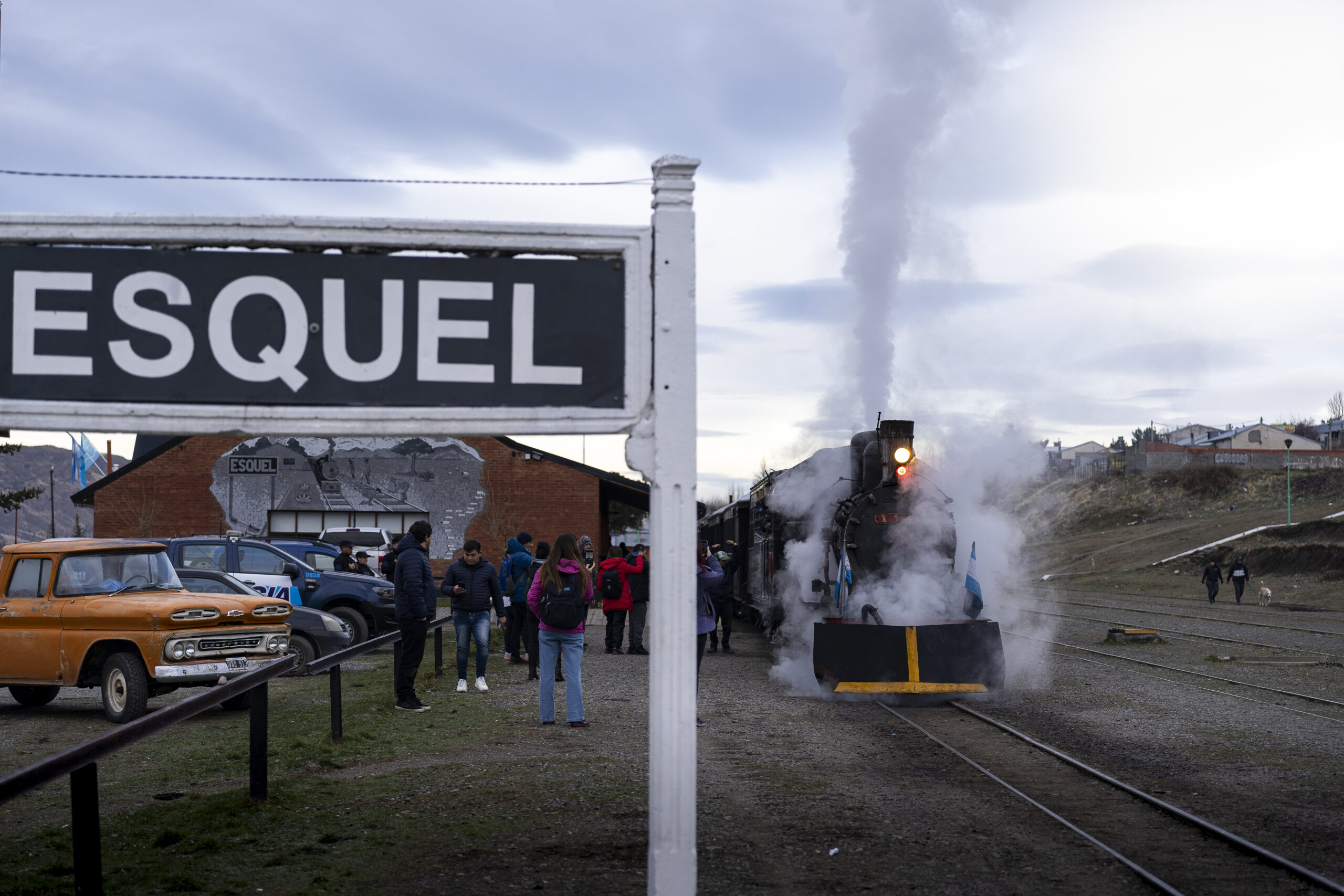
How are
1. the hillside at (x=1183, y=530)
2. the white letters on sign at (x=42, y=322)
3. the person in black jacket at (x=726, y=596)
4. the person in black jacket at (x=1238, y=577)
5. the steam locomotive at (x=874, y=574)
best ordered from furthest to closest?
the hillside at (x=1183, y=530), the person in black jacket at (x=1238, y=577), the person in black jacket at (x=726, y=596), the steam locomotive at (x=874, y=574), the white letters on sign at (x=42, y=322)

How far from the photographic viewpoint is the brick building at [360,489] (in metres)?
41.3

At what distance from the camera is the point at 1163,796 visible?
299 inches

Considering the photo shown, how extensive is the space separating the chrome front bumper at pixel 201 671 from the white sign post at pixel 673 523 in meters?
7.23

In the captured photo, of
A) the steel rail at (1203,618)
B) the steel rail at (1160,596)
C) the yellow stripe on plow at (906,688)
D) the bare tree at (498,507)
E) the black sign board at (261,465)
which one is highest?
the black sign board at (261,465)

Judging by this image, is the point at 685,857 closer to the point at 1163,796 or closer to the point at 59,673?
the point at 1163,796

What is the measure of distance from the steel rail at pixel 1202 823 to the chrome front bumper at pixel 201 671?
23.1 feet

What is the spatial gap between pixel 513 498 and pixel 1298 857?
3660 cm

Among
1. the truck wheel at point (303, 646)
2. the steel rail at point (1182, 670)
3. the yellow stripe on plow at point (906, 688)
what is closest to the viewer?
the yellow stripe on plow at point (906, 688)

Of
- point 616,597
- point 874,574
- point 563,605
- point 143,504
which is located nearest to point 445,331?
point 563,605

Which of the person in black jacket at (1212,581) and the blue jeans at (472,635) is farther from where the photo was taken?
the person in black jacket at (1212,581)

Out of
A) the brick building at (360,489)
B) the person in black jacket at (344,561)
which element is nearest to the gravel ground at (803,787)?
the person in black jacket at (344,561)

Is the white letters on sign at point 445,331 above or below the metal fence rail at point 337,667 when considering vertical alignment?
above

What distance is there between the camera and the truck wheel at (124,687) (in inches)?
402

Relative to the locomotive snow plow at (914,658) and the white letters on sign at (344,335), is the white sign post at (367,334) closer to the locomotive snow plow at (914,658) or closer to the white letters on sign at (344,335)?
the white letters on sign at (344,335)
